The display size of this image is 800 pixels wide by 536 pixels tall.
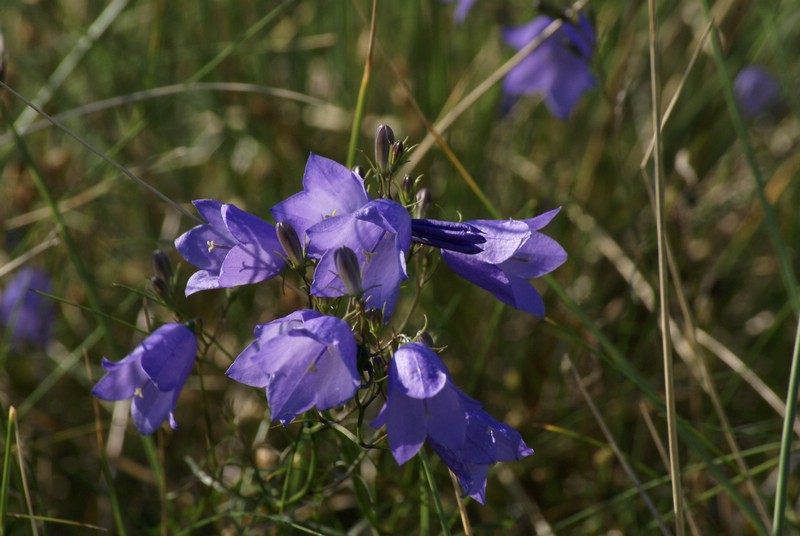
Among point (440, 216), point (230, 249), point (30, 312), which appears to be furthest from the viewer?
point (30, 312)

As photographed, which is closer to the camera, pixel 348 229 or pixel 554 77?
pixel 348 229

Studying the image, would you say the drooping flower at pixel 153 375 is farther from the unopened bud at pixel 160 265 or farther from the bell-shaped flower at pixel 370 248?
the bell-shaped flower at pixel 370 248

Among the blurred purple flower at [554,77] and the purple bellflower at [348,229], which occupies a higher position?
the purple bellflower at [348,229]

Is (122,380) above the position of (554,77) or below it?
below

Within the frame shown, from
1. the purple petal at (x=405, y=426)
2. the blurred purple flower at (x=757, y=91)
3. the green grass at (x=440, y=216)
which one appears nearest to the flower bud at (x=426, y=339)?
the purple petal at (x=405, y=426)

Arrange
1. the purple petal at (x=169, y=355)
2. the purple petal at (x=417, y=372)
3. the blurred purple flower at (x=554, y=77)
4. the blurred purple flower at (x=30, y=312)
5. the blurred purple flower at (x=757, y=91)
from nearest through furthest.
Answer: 1. the purple petal at (x=417, y=372)
2. the purple petal at (x=169, y=355)
3. the blurred purple flower at (x=30, y=312)
4. the blurred purple flower at (x=554, y=77)
5. the blurred purple flower at (x=757, y=91)

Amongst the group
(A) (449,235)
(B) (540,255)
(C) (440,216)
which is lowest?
(C) (440,216)

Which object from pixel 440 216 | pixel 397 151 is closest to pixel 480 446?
pixel 397 151

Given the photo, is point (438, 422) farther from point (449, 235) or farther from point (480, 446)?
point (449, 235)
